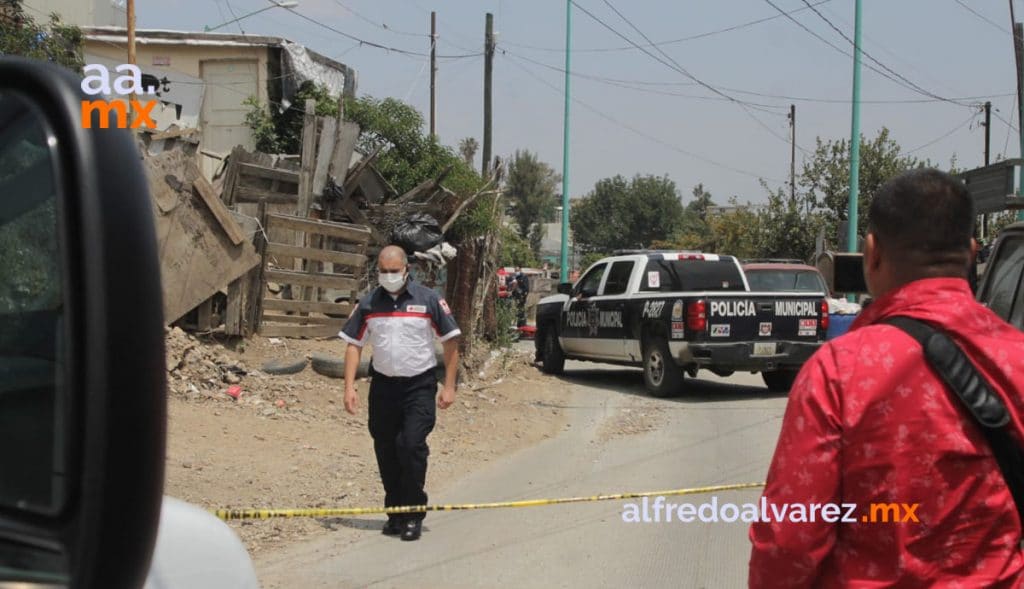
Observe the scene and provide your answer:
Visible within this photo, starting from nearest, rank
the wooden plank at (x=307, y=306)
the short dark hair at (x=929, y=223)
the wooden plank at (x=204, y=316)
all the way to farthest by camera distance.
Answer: the short dark hair at (x=929, y=223) < the wooden plank at (x=204, y=316) < the wooden plank at (x=307, y=306)

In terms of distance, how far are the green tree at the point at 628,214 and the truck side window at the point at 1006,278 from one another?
75.2 m

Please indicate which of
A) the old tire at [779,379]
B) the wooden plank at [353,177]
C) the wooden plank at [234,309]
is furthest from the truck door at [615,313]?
the wooden plank at [234,309]

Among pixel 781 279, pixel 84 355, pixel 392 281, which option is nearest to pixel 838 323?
pixel 781 279

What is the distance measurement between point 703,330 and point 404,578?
7389 mm

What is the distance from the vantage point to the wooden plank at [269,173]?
14148 millimetres

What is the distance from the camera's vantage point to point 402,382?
6.53 m

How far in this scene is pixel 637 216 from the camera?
267 ft

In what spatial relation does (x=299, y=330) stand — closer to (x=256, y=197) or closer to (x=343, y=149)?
(x=256, y=197)

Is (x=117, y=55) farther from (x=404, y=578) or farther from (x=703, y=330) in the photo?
(x=404, y=578)

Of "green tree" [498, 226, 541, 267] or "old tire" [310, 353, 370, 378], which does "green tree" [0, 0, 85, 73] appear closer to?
"old tire" [310, 353, 370, 378]

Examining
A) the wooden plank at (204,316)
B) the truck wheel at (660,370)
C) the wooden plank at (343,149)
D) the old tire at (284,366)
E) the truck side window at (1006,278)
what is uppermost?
the wooden plank at (343,149)

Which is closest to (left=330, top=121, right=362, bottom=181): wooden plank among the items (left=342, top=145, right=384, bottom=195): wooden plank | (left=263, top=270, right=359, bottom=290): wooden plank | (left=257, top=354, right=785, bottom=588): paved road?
(left=342, top=145, right=384, bottom=195): wooden plank

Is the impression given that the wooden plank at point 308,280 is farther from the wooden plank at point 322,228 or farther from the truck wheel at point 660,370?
the truck wheel at point 660,370

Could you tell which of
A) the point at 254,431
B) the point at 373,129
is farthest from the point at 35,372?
the point at 373,129
